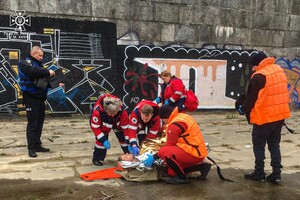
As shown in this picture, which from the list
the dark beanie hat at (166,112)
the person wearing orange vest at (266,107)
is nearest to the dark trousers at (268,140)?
the person wearing orange vest at (266,107)

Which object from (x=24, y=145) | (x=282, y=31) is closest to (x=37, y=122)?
(x=24, y=145)

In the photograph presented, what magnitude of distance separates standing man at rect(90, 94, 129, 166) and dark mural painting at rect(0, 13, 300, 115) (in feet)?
17.3

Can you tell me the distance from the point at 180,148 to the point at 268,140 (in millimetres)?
1389

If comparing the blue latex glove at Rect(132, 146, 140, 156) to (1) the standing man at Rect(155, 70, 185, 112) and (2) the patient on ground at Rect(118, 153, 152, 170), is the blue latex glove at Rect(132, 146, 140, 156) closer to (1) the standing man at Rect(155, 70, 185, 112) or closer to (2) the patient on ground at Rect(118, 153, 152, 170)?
(2) the patient on ground at Rect(118, 153, 152, 170)

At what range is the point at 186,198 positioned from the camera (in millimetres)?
4574

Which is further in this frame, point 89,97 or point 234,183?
point 89,97

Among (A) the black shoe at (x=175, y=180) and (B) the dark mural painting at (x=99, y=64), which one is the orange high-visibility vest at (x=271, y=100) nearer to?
(A) the black shoe at (x=175, y=180)

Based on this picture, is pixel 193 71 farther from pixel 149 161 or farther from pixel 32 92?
pixel 149 161

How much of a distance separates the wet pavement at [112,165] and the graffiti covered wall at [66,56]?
1.10 metres

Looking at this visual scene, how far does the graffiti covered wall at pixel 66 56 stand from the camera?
10.2 metres

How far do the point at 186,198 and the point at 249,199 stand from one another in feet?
→ 2.64

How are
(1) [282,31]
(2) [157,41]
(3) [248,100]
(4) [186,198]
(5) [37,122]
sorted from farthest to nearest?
(1) [282,31] → (2) [157,41] → (5) [37,122] → (3) [248,100] → (4) [186,198]

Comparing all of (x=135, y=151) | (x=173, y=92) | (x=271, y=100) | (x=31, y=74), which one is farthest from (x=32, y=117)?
(x=271, y=100)

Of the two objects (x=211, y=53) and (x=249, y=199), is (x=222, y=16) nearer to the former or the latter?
(x=211, y=53)
